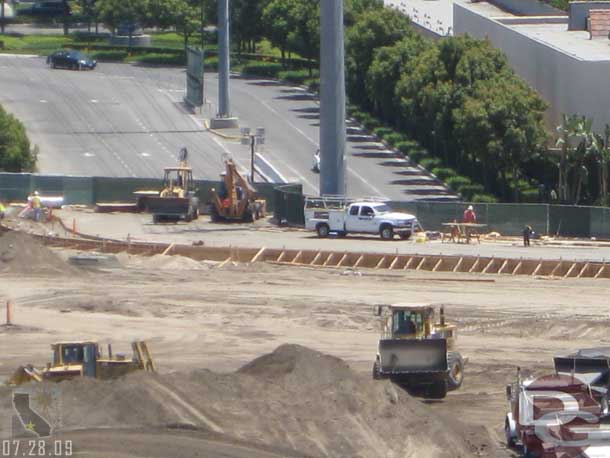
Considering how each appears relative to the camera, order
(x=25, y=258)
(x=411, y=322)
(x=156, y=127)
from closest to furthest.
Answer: (x=411, y=322)
(x=25, y=258)
(x=156, y=127)

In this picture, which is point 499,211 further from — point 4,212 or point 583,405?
point 583,405

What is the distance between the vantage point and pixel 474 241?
58.3m

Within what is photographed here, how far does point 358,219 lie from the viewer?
59.3m

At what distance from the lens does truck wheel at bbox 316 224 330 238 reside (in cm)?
5988

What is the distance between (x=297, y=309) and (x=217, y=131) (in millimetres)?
42891

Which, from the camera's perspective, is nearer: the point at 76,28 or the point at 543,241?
the point at 543,241

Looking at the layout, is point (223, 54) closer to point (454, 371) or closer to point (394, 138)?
point (394, 138)

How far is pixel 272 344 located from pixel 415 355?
8472 mm

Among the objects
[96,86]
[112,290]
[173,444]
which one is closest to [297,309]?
[112,290]

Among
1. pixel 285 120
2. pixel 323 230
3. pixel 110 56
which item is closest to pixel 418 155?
pixel 285 120

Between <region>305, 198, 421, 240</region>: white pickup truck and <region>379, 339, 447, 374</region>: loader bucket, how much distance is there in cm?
2819

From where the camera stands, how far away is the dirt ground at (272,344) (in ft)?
78.2

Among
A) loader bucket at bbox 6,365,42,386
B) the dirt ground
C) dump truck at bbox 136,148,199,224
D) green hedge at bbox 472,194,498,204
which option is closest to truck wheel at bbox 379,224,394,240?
the dirt ground

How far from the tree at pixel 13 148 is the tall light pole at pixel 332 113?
1730cm
